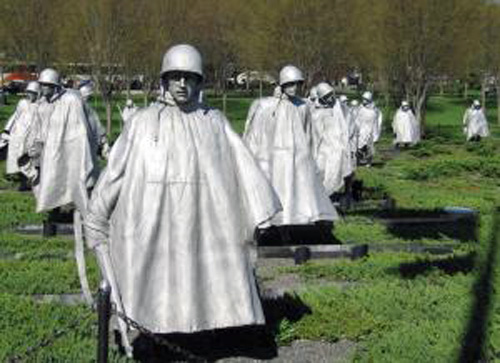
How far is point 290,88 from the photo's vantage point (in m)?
11.8

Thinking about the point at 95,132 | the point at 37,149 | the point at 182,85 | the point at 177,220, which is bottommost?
the point at 37,149

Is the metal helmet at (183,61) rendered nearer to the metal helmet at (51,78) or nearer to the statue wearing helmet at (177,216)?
the statue wearing helmet at (177,216)

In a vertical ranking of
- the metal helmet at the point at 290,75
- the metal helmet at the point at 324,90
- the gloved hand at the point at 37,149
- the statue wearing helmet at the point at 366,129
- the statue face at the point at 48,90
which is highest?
the metal helmet at the point at 290,75

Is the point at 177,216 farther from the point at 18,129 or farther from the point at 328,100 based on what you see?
the point at 18,129

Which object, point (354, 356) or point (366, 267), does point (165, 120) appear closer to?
point (354, 356)

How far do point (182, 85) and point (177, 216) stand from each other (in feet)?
2.66

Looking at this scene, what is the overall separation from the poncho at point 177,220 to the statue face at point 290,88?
5281mm

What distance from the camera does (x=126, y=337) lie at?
258 inches

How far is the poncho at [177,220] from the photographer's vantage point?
20.9 feet

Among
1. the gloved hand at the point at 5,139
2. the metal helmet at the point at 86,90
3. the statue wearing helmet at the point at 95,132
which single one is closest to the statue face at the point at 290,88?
the statue wearing helmet at the point at 95,132

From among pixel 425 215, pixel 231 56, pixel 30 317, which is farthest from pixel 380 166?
pixel 231 56

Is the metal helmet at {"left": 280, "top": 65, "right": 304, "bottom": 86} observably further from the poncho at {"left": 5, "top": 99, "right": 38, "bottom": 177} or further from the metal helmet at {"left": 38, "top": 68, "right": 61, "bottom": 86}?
the poncho at {"left": 5, "top": 99, "right": 38, "bottom": 177}

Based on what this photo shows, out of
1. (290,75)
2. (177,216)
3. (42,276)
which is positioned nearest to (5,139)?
(290,75)

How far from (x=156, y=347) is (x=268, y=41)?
32927mm
